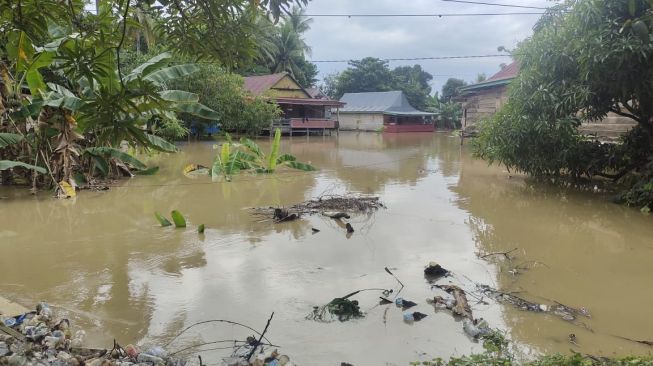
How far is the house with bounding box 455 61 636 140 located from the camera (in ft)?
43.4

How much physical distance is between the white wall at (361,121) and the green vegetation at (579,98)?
102ft

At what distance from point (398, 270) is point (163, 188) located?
293 inches

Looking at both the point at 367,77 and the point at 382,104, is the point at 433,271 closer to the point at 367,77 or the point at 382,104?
the point at 382,104

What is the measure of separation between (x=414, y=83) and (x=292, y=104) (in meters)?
24.9

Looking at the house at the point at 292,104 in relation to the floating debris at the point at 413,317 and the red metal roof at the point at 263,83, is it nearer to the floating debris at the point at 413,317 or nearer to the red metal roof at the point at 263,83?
the red metal roof at the point at 263,83

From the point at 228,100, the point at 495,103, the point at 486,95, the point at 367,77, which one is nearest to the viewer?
the point at 495,103

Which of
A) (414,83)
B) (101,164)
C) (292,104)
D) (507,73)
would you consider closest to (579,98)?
(101,164)

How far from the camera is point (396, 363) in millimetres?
3592

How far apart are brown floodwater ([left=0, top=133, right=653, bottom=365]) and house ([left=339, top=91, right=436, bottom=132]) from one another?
31614 millimetres

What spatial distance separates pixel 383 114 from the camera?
1655 inches

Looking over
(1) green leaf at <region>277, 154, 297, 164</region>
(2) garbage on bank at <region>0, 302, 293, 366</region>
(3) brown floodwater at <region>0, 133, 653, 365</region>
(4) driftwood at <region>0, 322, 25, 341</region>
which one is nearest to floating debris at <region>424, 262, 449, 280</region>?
(3) brown floodwater at <region>0, 133, 653, 365</region>

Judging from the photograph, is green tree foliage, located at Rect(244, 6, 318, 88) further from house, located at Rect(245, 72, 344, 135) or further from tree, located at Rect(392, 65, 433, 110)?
tree, located at Rect(392, 65, 433, 110)

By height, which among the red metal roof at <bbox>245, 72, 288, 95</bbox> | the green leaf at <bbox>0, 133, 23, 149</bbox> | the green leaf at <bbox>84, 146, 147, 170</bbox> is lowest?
the green leaf at <bbox>84, 146, 147, 170</bbox>

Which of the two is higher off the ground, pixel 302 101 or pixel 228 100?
pixel 302 101
